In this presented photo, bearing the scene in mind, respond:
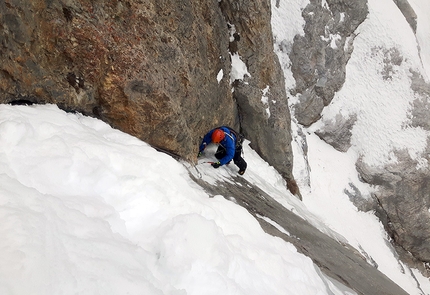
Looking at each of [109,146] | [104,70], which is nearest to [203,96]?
[104,70]

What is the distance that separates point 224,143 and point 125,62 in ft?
11.3

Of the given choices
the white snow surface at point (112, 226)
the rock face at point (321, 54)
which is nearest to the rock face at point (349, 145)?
the rock face at point (321, 54)

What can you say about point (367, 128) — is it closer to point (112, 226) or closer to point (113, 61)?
point (113, 61)

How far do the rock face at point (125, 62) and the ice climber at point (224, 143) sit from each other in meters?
0.34

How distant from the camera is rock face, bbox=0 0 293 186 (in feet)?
14.5

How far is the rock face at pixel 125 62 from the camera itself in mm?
4410

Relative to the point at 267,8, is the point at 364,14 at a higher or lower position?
higher

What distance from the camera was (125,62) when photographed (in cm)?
532

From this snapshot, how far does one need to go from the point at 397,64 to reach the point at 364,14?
11.6 ft

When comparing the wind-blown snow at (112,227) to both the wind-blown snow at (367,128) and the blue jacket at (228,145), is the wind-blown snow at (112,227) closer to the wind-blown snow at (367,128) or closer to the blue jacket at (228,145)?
the blue jacket at (228,145)

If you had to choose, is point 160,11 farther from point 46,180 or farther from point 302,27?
point 302,27

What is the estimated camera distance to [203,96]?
790cm

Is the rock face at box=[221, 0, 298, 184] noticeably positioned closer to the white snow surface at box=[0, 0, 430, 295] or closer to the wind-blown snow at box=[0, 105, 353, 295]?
the white snow surface at box=[0, 0, 430, 295]

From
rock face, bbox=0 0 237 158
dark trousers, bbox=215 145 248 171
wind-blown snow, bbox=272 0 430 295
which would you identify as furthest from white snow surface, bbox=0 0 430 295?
wind-blown snow, bbox=272 0 430 295
